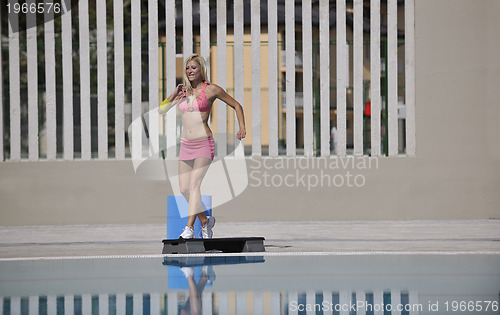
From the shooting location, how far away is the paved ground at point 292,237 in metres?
9.43

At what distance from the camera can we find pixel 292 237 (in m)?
10.7

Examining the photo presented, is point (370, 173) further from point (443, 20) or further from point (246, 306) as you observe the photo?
point (246, 306)

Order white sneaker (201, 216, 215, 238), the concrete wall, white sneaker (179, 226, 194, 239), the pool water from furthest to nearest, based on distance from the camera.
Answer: the concrete wall
white sneaker (201, 216, 215, 238)
white sneaker (179, 226, 194, 239)
the pool water

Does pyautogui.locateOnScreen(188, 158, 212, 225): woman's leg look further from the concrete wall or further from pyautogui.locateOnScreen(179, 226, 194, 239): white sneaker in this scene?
the concrete wall

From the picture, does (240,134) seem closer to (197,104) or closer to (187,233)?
(197,104)

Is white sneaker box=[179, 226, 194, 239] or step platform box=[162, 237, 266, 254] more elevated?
white sneaker box=[179, 226, 194, 239]

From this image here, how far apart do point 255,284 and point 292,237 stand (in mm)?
3845

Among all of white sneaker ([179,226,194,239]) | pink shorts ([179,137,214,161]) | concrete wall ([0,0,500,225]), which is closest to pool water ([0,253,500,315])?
white sneaker ([179,226,194,239])

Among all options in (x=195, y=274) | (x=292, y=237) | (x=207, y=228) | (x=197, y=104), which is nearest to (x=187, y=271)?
(x=195, y=274)

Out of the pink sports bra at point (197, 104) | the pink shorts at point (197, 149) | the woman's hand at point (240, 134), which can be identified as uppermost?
the pink sports bra at point (197, 104)

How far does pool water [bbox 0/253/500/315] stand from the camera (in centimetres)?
573

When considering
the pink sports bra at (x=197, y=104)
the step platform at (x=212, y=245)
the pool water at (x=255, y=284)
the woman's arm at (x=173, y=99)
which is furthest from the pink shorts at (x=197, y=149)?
the pool water at (x=255, y=284)

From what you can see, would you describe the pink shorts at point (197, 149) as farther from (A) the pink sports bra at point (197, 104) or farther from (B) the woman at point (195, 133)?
(A) the pink sports bra at point (197, 104)

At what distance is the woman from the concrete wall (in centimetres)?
335
